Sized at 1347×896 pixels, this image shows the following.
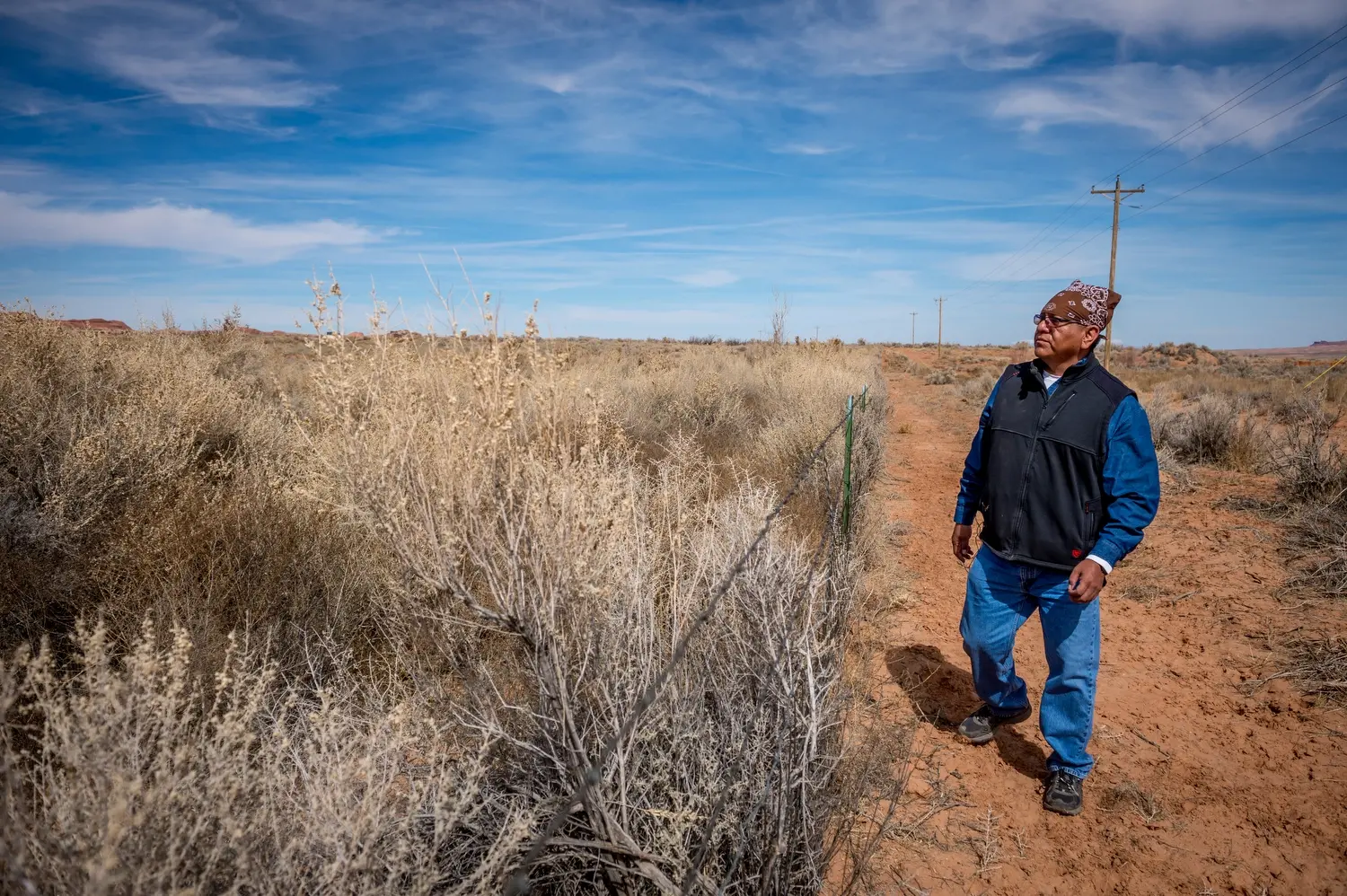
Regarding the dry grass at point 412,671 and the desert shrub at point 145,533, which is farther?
the desert shrub at point 145,533

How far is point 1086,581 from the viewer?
249 centimetres

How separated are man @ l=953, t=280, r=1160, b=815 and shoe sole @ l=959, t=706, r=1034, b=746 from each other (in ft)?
1.13

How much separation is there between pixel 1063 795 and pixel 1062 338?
6.59ft

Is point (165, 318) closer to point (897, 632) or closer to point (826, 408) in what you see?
point (826, 408)

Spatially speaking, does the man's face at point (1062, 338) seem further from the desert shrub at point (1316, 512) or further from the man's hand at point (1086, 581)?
the desert shrub at point (1316, 512)

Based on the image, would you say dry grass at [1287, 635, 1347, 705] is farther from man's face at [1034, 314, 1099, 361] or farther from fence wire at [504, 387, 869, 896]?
fence wire at [504, 387, 869, 896]

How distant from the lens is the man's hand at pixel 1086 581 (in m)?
2.49

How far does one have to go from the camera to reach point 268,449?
20.8 feet

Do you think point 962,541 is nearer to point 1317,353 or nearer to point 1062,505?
point 1062,505

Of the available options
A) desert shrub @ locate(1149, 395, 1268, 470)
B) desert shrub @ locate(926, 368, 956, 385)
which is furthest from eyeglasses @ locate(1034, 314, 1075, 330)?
desert shrub @ locate(926, 368, 956, 385)

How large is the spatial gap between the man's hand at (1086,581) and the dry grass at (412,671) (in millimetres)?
1037

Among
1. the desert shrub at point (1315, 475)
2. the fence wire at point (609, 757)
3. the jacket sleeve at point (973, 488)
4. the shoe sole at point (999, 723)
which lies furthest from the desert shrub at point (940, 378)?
the fence wire at point (609, 757)

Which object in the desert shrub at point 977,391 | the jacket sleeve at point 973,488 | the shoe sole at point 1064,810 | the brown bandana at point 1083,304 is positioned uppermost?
the brown bandana at point 1083,304

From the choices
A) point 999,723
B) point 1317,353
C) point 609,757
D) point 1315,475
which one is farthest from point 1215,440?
point 1317,353
